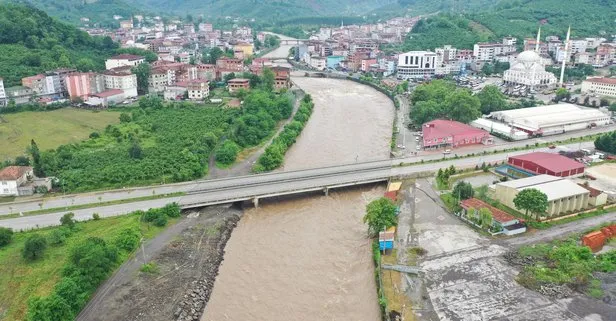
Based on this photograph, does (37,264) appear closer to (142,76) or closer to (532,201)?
(532,201)

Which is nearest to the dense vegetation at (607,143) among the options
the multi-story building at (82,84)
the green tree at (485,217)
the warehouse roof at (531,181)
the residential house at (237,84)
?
the warehouse roof at (531,181)

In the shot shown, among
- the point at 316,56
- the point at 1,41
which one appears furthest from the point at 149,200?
the point at 316,56

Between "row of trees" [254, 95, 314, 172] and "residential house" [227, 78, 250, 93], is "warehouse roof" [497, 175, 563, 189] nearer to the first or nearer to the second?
"row of trees" [254, 95, 314, 172]

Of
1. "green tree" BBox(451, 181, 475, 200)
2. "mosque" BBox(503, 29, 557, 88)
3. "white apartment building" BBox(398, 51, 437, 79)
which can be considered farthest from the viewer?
"white apartment building" BBox(398, 51, 437, 79)

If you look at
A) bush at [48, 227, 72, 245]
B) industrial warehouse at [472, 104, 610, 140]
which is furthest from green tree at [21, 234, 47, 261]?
industrial warehouse at [472, 104, 610, 140]

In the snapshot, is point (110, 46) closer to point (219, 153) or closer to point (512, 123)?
point (219, 153)

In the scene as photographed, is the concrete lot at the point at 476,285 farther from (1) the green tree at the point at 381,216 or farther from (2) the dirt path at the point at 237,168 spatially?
(2) the dirt path at the point at 237,168
